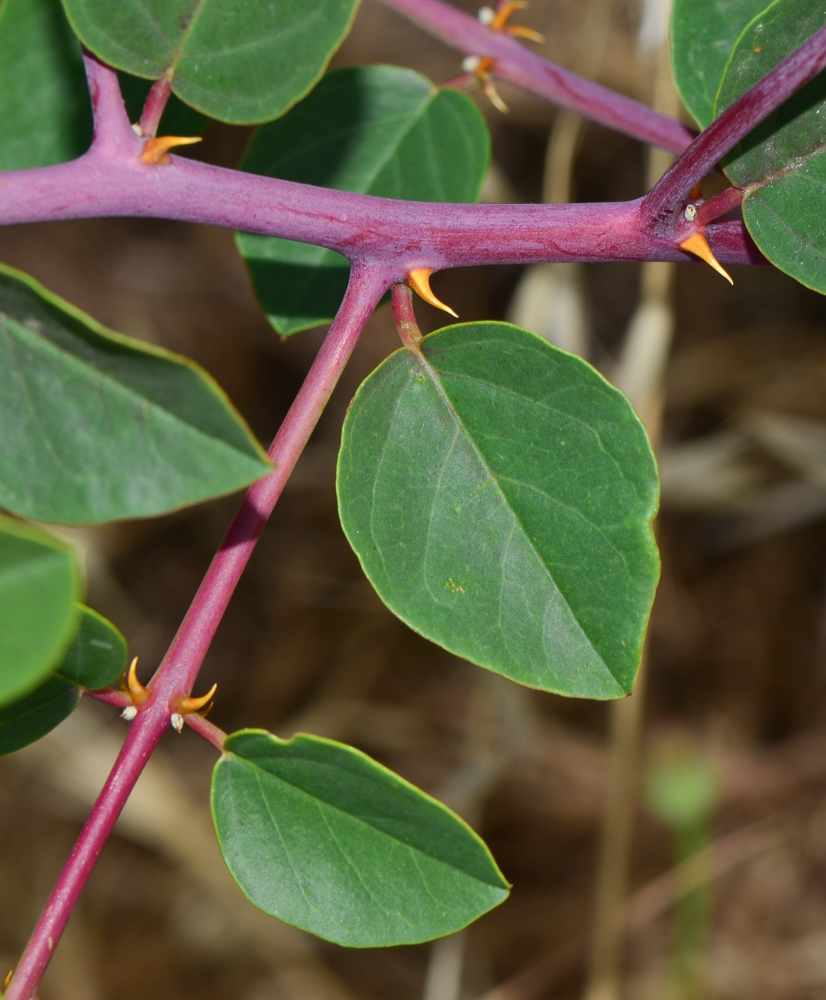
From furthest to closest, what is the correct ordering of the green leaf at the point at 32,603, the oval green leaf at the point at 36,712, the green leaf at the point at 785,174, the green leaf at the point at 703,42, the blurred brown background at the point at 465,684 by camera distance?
the blurred brown background at the point at 465,684 < the green leaf at the point at 703,42 < the oval green leaf at the point at 36,712 < the green leaf at the point at 785,174 < the green leaf at the point at 32,603

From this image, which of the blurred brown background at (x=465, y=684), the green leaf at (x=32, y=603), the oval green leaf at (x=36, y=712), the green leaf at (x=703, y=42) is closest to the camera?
the green leaf at (x=32, y=603)

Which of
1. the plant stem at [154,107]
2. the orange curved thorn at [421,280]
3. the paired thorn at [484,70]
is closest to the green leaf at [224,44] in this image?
the plant stem at [154,107]

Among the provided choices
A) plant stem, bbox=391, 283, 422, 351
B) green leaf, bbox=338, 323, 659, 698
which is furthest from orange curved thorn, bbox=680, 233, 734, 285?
plant stem, bbox=391, 283, 422, 351

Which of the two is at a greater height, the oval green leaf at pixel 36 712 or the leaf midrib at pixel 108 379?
the leaf midrib at pixel 108 379

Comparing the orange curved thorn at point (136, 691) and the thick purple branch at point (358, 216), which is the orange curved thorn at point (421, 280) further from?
the orange curved thorn at point (136, 691)

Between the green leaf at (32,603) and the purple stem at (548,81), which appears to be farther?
the purple stem at (548,81)

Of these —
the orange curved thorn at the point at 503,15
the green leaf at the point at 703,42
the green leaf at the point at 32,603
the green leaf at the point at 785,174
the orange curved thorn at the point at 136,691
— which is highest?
the orange curved thorn at the point at 503,15

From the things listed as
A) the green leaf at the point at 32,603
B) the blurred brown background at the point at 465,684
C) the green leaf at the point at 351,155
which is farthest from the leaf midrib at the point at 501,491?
the blurred brown background at the point at 465,684
